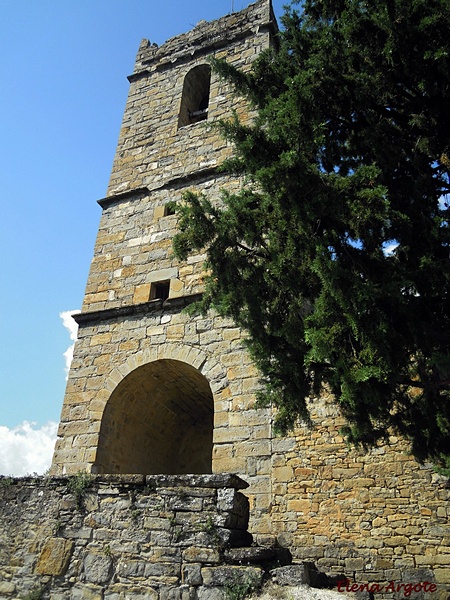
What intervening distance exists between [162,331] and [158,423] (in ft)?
5.85

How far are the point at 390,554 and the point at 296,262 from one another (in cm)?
346

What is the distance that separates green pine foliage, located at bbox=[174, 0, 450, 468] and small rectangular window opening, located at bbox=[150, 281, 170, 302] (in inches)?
122

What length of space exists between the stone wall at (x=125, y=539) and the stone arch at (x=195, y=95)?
7667 millimetres

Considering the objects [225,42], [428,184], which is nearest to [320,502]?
[428,184]

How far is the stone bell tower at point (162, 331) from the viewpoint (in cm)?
678

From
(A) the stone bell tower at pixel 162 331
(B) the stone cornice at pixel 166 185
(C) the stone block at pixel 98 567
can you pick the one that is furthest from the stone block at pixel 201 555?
(B) the stone cornice at pixel 166 185

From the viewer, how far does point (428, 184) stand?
454 cm

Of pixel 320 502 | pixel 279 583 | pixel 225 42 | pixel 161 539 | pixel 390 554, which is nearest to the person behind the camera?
pixel 279 583

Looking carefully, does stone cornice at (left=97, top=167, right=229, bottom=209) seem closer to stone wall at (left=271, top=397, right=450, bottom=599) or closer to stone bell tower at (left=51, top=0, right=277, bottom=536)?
stone bell tower at (left=51, top=0, right=277, bottom=536)

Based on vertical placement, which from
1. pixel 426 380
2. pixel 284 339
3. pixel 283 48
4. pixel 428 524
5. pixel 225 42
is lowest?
pixel 428 524

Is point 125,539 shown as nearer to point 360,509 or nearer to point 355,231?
point 360,509

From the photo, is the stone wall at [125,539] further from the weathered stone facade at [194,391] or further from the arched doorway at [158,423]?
the arched doorway at [158,423]

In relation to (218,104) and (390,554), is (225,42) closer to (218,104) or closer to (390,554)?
(218,104)

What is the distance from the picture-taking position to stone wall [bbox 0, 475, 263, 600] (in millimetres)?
3898
